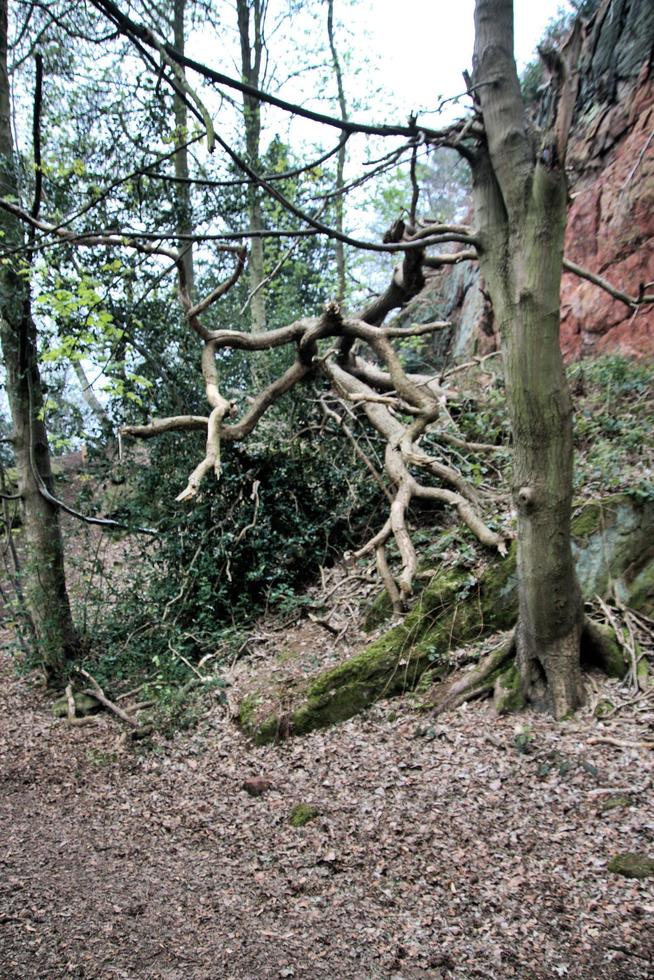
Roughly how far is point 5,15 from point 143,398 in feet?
14.2

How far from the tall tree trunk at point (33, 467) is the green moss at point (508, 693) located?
197 inches

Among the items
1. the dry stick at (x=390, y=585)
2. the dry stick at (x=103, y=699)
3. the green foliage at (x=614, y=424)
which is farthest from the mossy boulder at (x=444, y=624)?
the dry stick at (x=103, y=699)

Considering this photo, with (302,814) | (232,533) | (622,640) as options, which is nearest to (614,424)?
(622,640)

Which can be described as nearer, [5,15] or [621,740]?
[621,740]

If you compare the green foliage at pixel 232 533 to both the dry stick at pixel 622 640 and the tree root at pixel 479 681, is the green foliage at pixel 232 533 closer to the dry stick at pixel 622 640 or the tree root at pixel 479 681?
the tree root at pixel 479 681

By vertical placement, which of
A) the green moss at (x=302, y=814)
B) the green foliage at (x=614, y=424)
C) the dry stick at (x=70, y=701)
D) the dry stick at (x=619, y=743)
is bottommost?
the green moss at (x=302, y=814)

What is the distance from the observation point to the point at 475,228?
4.16 metres

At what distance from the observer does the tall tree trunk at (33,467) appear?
714cm

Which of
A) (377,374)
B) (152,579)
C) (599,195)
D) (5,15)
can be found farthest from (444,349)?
(5,15)

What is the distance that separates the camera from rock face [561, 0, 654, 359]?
7773mm

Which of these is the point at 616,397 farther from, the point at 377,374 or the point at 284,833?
the point at 284,833

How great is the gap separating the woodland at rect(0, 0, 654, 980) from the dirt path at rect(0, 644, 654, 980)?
2 cm

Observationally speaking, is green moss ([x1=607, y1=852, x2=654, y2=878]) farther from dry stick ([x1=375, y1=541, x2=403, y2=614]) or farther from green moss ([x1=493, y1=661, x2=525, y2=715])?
dry stick ([x1=375, y1=541, x2=403, y2=614])

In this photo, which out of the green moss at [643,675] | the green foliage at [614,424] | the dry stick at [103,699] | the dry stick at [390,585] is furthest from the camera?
the dry stick at [103,699]
